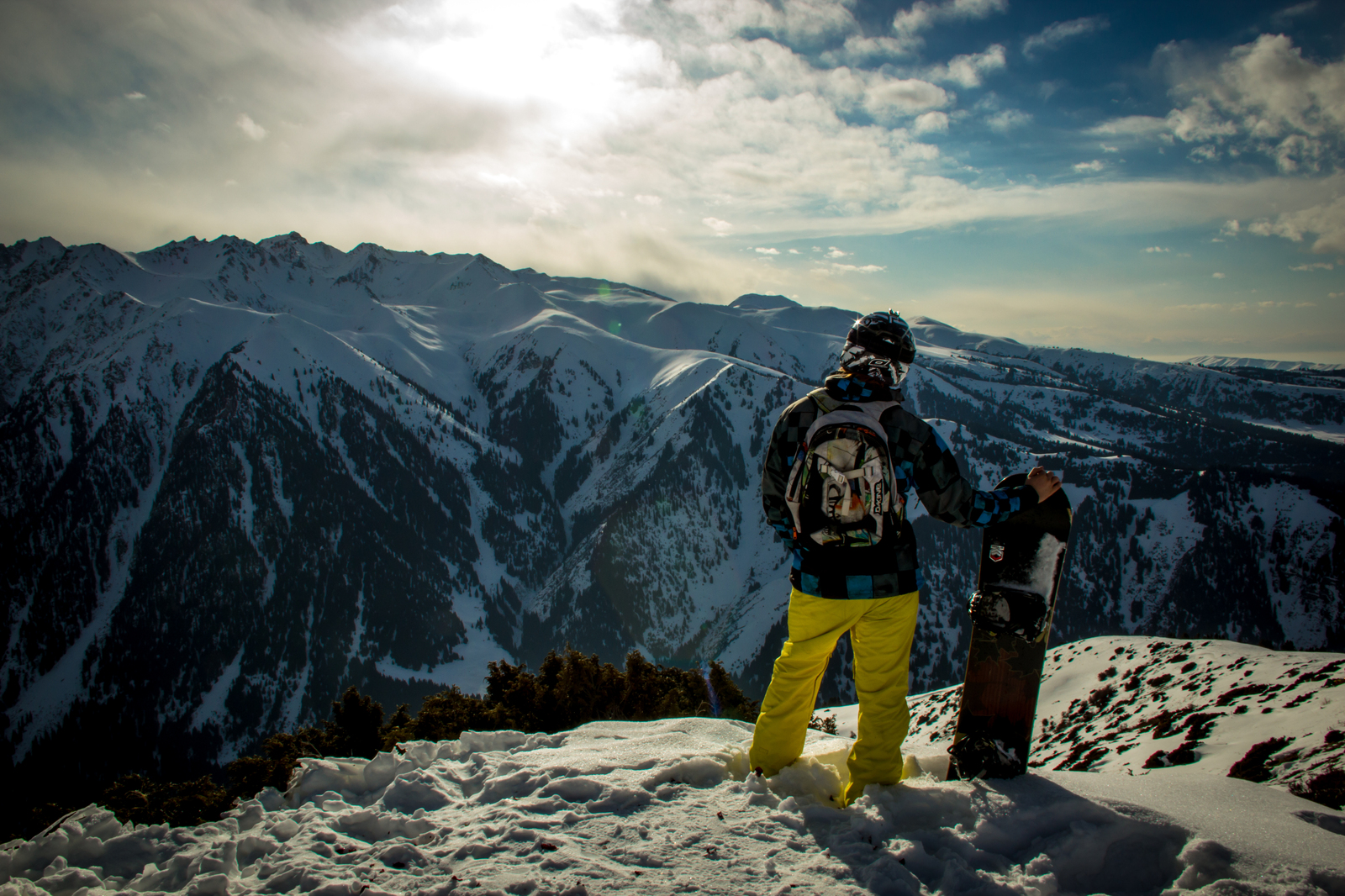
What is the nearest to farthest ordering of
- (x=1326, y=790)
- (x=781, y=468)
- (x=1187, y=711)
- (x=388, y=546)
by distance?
1. (x=1326, y=790)
2. (x=781, y=468)
3. (x=1187, y=711)
4. (x=388, y=546)

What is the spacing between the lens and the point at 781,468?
14.9 ft

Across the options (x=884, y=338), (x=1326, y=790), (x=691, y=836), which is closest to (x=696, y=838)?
(x=691, y=836)

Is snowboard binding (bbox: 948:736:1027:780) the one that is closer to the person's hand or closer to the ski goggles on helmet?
the person's hand

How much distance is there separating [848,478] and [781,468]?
2.06 feet

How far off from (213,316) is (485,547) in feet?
405

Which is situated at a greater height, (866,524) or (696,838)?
(866,524)

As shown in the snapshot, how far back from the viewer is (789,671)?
4266 mm

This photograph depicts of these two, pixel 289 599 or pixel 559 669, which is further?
pixel 289 599

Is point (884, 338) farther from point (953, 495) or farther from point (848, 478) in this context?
point (953, 495)

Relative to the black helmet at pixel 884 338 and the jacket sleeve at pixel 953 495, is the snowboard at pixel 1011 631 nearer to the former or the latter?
the jacket sleeve at pixel 953 495

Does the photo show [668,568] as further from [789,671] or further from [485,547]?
[789,671]

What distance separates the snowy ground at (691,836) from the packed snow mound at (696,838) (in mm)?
13

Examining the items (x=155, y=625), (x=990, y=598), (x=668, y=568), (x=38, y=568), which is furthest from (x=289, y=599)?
(x=990, y=598)

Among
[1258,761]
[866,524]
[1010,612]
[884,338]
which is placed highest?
[884,338]
